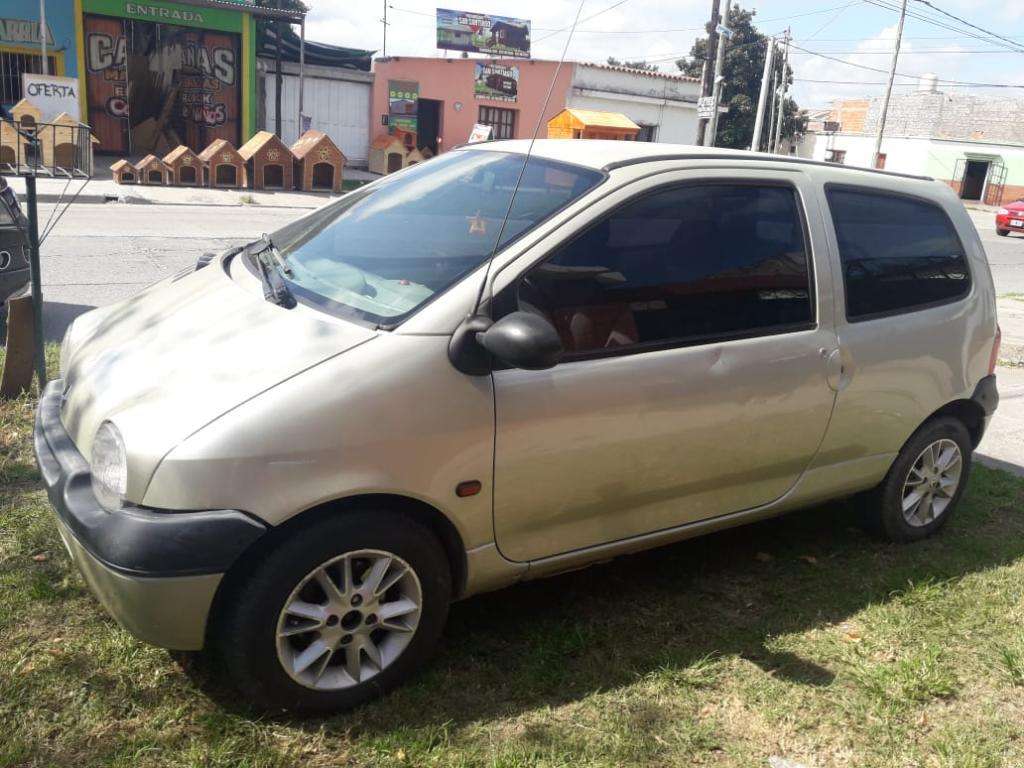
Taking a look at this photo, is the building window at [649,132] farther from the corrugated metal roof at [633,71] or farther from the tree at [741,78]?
the tree at [741,78]

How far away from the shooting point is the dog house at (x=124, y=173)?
18953 millimetres

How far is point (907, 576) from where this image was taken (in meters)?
4.07

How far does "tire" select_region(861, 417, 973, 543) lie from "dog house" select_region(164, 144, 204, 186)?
18198 mm

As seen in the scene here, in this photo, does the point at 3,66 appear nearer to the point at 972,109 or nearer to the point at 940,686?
the point at 940,686

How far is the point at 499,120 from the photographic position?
106ft

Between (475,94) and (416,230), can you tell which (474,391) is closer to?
(416,230)

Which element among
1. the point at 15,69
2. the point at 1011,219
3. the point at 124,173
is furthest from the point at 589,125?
the point at 1011,219

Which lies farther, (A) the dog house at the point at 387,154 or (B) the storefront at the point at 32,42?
(A) the dog house at the point at 387,154

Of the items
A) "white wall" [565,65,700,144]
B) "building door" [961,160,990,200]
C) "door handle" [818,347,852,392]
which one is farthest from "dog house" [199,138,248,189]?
"building door" [961,160,990,200]

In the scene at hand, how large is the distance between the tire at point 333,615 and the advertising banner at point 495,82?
1201 inches

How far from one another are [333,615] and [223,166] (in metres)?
19.0

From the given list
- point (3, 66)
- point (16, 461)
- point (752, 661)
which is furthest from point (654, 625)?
point (3, 66)

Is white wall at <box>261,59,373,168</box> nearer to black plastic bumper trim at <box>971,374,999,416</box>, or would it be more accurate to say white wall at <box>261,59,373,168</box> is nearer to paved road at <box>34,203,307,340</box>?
paved road at <box>34,203,307,340</box>

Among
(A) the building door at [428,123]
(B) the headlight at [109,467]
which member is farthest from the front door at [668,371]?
(A) the building door at [428,123]
